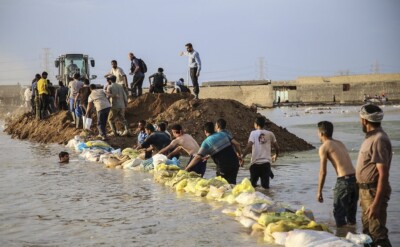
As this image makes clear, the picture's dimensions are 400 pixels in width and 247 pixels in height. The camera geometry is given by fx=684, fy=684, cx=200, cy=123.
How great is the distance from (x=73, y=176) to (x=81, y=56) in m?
16.0

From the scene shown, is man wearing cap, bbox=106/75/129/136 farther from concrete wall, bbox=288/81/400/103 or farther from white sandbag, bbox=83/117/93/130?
concrete wall, bbox=288/81/400/103

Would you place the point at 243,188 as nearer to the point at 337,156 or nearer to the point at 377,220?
the point at 337,156

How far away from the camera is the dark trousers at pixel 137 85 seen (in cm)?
2170

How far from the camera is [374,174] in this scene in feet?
19.4

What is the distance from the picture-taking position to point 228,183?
10547 millimetres

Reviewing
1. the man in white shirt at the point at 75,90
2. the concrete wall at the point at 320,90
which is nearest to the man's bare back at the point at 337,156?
the man in white shirt at the point at 75,90

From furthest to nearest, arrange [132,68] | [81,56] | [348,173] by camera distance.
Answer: [81,56] → [132,68] → [348,173]

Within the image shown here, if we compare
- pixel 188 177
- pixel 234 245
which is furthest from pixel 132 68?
pixel 234 245

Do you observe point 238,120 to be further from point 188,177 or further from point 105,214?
point 105,214

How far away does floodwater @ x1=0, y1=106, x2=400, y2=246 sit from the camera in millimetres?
7770

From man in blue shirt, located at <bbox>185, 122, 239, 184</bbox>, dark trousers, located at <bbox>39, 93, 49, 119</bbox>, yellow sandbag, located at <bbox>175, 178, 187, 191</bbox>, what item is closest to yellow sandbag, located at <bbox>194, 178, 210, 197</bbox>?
man in blue shirt, located at <bbox>185, 122, 239, 184</bbox>

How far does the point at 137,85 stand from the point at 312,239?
53.3 feet

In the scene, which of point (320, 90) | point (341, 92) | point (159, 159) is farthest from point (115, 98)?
point (320, 90)

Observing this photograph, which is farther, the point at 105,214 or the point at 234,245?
the point at 105,214
